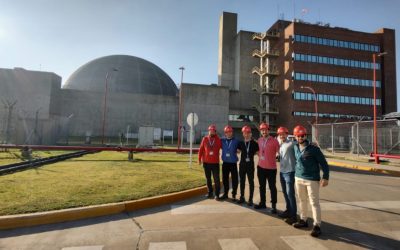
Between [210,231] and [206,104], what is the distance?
5442cm

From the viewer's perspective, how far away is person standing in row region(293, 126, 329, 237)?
543cm

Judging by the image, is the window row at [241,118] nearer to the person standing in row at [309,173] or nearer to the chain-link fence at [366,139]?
the chain-link fence at [366,139]

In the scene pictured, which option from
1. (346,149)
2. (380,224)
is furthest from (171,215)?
(346,149)

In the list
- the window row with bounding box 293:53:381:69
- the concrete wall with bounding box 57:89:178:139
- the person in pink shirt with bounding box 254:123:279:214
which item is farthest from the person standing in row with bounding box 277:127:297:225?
the concrete wall with bounding box 57:89:178:139

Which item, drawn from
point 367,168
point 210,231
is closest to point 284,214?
point 210,231

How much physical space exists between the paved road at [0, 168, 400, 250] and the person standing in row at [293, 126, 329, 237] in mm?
385

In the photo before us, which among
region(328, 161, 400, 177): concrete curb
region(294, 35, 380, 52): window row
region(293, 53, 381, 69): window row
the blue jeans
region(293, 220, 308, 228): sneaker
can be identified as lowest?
region(293, 220, 308, 228): sneaker

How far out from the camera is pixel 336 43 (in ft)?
186

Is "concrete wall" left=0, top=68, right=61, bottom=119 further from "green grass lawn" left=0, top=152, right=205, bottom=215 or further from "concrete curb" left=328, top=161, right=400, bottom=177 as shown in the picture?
"concrete curb" left=328, top=161, right=400, bottom=177

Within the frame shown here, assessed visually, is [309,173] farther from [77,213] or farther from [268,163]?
[77,213]

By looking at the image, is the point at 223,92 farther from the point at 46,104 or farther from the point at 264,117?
the point at 46,104

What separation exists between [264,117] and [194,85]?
15.2 meters

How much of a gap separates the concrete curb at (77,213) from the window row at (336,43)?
5296cm

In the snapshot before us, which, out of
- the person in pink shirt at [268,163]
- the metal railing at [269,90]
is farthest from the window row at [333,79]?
the person in pink shirt at [268,163]
